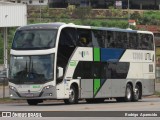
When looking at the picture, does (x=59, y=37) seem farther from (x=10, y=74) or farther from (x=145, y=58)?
(x=145, y=58)

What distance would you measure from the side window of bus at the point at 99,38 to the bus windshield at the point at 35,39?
357cm

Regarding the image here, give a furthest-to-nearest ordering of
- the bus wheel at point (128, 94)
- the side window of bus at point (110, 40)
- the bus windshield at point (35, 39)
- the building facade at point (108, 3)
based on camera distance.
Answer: the building facade at point (108, 3)
the bus wheel at point (128, 94)
the side window of bus at point (110, 40)
the bus windshield at point (35, 39)

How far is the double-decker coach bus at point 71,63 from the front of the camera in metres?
33.3

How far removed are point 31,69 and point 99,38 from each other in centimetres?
501

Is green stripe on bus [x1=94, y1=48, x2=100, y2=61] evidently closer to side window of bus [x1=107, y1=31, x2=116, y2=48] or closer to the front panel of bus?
side window of bus [x1=107, y1=31, x2=116, y2=48]

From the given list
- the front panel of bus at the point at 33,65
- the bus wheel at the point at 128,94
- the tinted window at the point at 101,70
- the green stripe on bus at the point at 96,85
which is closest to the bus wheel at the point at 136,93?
the bus wheel at the point at 128,94

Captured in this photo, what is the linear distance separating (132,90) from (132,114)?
22945 mm

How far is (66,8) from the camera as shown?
13338cm

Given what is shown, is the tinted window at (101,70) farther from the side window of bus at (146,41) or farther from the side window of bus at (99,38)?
the side window of bus at (146,41)

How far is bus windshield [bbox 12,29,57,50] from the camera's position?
3319 centimetres

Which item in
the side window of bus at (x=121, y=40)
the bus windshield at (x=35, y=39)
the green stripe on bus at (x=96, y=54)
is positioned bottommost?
the green stripe on bus at (x=96, y=54)

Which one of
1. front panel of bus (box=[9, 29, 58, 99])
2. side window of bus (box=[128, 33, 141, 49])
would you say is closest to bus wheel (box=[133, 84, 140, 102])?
side window of bus (box=[128, 33, 141, 49])

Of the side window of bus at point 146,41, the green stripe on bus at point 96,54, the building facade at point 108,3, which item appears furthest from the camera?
the building facade at point 108,3

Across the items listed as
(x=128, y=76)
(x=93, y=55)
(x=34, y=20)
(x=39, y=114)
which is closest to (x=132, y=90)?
(x=128, y=76)
